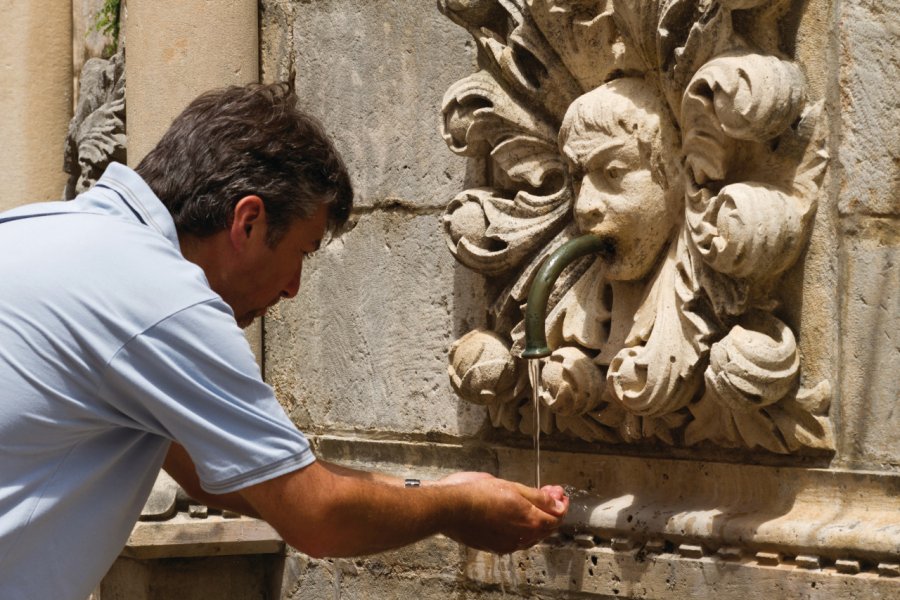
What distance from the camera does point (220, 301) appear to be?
1.95m

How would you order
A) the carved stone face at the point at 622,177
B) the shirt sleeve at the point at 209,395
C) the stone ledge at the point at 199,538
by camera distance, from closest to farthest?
the shirt sleeve at the point at 209,395, the carved stone face at the point at 622,177, the stone ledge at the point at 199,538

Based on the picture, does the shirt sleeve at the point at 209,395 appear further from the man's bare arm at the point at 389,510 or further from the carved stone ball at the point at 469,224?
the carved stone ball at the point at 469,224

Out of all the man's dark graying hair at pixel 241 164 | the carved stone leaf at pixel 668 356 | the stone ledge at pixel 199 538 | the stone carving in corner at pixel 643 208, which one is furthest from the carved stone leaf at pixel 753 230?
the stone ledge at pixel 199 538

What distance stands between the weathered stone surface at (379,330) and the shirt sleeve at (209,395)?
1.12 meters

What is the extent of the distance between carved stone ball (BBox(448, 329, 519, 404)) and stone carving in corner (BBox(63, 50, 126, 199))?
1489mm

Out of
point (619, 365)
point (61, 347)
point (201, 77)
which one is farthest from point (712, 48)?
point (201, 77)

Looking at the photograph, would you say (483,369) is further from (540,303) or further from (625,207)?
(625,207)

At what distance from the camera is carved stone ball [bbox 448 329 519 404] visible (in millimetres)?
2842

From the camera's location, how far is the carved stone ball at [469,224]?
9.42 feet

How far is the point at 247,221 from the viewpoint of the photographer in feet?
7.14

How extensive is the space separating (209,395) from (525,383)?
1.02 metres

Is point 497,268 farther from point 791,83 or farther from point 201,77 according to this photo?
point 201,77

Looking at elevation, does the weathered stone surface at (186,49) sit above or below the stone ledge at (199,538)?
above

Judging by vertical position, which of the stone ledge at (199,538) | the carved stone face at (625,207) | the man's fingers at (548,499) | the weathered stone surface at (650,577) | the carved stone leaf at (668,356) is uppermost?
the carved stone face at (625,207)
